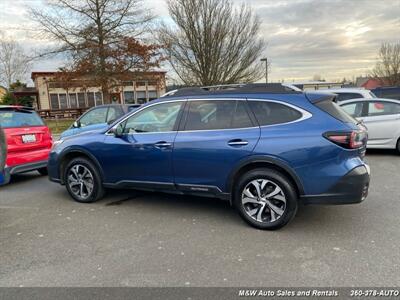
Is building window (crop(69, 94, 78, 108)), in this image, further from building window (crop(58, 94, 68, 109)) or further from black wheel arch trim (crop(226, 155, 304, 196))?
black wheel arch trim (crop(226, 155, 304, 196))

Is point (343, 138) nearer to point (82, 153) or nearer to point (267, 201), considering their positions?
Answer: point (267, 201)

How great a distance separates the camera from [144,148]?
14.3ft

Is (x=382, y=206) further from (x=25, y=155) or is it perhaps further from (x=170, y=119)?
(x=25, y=155)

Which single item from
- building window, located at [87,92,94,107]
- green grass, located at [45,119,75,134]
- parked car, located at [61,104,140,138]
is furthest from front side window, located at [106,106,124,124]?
building window, located at [87,92,94,107]

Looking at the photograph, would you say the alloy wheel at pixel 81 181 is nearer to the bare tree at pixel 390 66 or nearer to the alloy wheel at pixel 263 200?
the alloy wheel at pixel 263 200

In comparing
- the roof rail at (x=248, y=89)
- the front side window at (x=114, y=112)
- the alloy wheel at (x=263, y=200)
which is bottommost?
the alloy wheel at (x=263, y=200)

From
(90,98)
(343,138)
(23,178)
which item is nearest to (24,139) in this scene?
(23,178)

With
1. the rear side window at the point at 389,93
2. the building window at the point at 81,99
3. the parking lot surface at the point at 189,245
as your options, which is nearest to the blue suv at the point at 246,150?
the parking lot surface at the point at 189,245

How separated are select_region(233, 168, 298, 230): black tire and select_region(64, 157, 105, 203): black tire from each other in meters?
2.21

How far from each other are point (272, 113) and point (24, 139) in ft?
16.8

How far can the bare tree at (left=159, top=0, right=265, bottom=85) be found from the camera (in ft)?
60.3

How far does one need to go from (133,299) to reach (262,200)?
1879 mm

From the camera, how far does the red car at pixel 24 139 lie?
6105 millimetres

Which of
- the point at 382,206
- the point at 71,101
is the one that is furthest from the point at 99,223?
the point at 71,101
